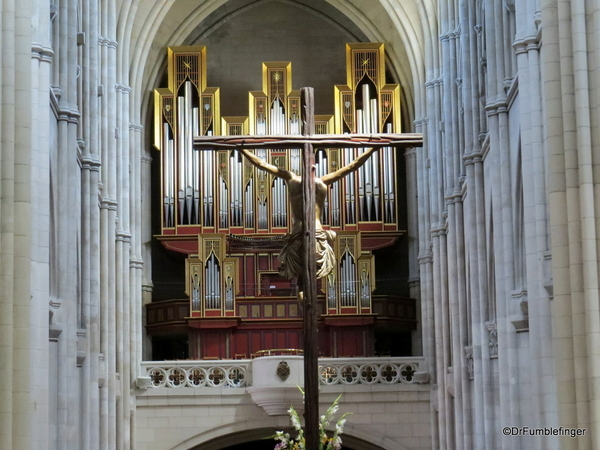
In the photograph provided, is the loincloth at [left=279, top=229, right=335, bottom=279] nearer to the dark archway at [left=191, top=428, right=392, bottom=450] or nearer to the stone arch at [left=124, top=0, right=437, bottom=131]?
the dark archway at [left=191, top=428, right=392, bottom=450]

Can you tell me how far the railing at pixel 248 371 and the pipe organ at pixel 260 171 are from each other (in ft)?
13.4

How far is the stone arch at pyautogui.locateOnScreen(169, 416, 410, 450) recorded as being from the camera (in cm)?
3338

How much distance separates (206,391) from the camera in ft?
110

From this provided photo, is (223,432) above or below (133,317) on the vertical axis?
below

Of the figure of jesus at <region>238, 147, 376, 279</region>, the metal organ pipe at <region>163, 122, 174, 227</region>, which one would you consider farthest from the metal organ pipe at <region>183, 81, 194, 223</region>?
the figure of jesus at <region>238, 147, 376, 279</region>

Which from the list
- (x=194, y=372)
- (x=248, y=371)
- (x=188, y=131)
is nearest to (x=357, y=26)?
(x=188, y=131)

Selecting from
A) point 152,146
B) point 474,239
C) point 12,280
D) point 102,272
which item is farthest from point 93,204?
point 152,146

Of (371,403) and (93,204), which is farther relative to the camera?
(371,403)

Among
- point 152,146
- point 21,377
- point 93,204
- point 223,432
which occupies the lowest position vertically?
point 223,432

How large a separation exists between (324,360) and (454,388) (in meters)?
5.30

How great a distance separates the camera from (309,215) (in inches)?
623

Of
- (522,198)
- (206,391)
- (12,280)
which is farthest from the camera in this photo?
(206,391)

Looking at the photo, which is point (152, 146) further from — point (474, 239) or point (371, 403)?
point (474, 239)

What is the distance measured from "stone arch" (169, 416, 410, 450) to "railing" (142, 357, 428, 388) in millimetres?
1024
